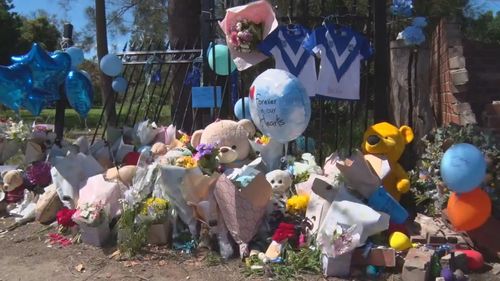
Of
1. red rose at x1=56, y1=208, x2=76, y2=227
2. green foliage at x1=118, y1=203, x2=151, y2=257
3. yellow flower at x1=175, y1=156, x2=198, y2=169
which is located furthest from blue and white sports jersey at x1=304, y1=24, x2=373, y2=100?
red rose at x1=56, y1=208, x2=76, y2=227

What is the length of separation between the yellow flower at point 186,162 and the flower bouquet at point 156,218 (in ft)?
1.08

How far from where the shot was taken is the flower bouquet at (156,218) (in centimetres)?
414

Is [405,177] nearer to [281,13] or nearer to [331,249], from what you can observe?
[331,249]

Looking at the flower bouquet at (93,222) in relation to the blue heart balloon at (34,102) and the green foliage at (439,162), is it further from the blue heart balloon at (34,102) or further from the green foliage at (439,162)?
the green foliage at (439,162)

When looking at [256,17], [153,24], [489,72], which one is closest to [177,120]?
[256,17]

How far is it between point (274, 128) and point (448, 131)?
139 cm

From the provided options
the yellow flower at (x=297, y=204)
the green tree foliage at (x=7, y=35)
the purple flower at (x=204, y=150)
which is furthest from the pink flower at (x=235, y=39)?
the green tree foliage at (x=7, y=35)

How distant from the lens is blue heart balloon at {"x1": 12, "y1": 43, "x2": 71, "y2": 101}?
558 centimetres

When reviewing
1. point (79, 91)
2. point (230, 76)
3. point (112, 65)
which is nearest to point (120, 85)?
point (112, 65)

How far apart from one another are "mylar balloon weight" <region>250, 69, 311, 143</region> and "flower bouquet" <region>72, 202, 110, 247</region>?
150 centimetres

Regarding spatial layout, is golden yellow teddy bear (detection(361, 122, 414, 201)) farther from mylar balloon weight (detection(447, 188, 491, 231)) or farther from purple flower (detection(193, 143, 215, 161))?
purple flower (detection(193, 143, 215, 161))

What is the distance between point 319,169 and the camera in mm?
4598

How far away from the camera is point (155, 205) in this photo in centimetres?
419

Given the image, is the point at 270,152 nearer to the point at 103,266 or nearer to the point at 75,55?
Result: the point at 103,266
